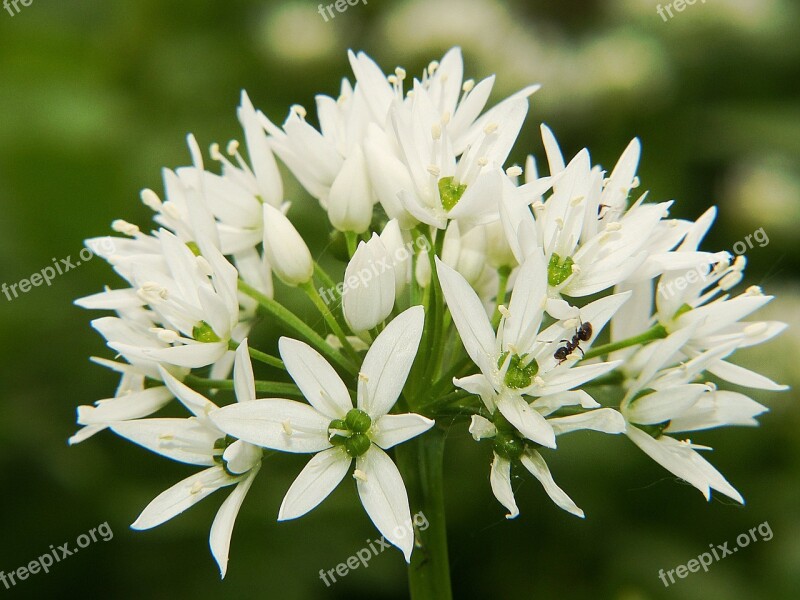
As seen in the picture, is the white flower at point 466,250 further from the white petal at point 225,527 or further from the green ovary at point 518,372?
the white petal at point 225,527

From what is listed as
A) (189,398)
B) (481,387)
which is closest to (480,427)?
(481,387)

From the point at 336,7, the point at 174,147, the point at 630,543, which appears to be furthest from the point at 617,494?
the point at 336,7

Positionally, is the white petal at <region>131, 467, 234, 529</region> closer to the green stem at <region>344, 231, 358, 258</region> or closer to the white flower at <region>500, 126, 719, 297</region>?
the green stem at <region>344, 231, 358, 258</region>

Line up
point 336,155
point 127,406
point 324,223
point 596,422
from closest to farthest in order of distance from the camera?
point 596,422, point 127,406, point 336,155, point 324,223

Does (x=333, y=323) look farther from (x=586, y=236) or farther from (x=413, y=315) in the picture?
(x=586, y=236)

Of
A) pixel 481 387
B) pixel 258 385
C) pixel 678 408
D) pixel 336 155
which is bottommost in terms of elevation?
pixel 678 408
